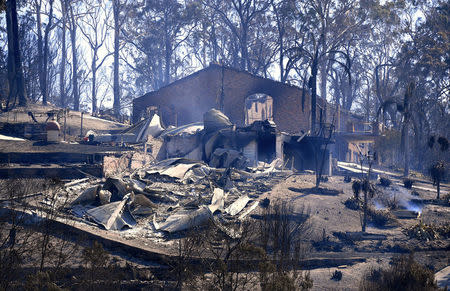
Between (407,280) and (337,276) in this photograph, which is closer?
(407,280)

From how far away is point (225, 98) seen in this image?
31016 mm

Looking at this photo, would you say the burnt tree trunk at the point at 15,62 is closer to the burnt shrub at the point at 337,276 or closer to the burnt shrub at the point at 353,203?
the burnt shrub at the point at 353,203

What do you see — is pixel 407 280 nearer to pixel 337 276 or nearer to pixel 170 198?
pixel 337 276

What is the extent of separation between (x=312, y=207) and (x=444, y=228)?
3.94 metres

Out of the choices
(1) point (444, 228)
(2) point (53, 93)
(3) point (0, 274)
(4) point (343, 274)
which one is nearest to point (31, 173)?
(3) point (0, 274)

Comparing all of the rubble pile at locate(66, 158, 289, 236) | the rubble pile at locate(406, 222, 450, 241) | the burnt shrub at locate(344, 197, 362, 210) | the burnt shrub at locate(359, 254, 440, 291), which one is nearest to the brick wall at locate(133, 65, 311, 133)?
the rubble pile at locate(66, 158, 289, 236)

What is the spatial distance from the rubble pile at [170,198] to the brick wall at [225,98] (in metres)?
14.4

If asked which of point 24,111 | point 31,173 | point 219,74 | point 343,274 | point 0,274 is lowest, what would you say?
point 343,274

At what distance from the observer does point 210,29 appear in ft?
141

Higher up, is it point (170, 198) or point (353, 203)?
point (170, 198)

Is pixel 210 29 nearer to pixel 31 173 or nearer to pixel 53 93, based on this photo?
pixel 53 93

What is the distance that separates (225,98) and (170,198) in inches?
771

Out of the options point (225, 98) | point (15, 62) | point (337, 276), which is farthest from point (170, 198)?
point (15, 62)

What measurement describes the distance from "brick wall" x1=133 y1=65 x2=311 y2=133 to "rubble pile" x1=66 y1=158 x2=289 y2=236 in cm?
1444
